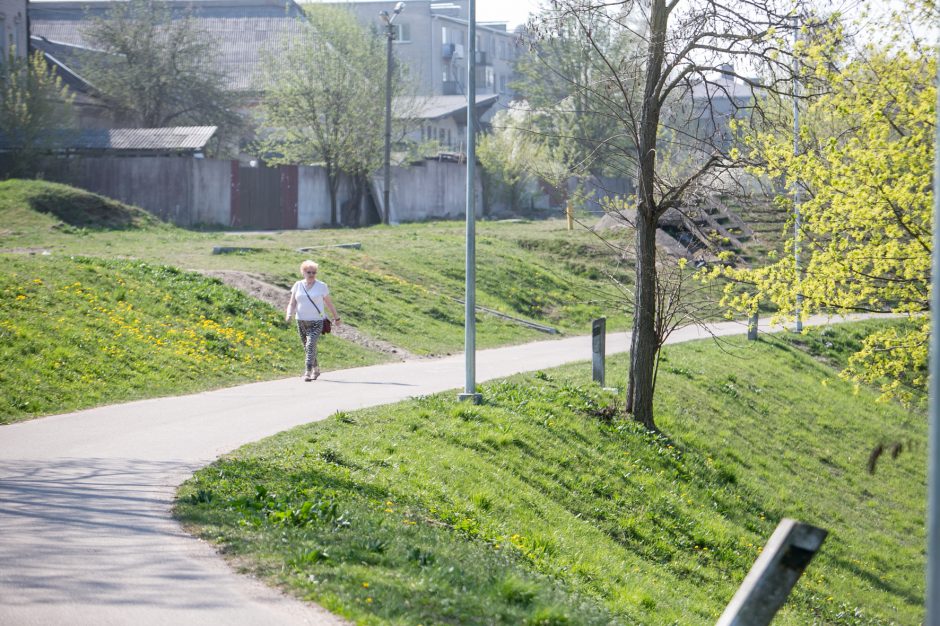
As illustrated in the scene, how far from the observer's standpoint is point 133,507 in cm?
788

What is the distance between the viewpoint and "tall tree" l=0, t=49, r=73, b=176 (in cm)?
3234

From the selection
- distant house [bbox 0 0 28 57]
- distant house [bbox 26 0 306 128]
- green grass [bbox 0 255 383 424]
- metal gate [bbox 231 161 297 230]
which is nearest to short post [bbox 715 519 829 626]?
green grass [bbox 0 255 383 424]

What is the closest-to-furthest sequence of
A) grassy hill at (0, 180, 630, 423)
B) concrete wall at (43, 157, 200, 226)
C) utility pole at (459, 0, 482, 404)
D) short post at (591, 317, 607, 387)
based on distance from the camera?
utility pole at (459, 0, 482, 404)
grassy hill at (0, 180, 630, 423)
short post at (591, 317, 607, 387)
concrete wall at (43, 157, 200, 226)

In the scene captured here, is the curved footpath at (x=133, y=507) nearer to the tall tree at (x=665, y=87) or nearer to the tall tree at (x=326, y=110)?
the tall tree at (x=665, y=87)

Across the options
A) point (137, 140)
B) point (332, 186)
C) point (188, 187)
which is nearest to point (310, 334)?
point (188, 187)

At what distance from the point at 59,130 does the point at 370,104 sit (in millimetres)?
12733

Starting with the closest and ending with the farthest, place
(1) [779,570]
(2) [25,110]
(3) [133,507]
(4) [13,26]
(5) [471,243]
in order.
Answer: (1) [779,570] < (3) [133,507] < (5) [471,243] < (2) [25,110] < (4) [13,26]

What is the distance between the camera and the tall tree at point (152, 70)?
46.6 meters

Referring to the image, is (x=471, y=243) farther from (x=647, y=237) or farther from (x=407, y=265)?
(x=407, y=265)

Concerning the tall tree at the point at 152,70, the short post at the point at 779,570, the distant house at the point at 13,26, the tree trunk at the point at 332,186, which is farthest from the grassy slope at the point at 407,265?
the tall tree at the point at 152,70

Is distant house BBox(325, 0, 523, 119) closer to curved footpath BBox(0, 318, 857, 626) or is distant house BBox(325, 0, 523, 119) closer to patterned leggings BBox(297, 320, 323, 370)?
patterned leggings BBox(297, 320, 323, 370)

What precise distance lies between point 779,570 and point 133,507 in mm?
4826

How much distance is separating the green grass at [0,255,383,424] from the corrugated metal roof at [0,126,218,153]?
692 inches

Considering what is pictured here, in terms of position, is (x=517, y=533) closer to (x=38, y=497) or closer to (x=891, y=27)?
(x=38, y=497)
